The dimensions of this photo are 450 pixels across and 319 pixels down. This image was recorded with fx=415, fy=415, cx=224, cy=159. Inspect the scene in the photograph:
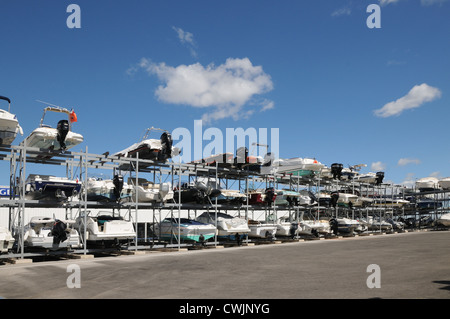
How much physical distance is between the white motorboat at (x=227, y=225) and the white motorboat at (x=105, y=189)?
482 cm

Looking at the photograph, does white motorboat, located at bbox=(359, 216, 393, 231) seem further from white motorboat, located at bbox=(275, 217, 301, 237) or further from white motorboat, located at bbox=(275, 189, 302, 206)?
white motorboat, located at bbox=(275, 217, 301, 237)

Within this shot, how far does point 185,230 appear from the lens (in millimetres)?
17797

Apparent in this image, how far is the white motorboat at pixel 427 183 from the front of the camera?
4138 centimetres

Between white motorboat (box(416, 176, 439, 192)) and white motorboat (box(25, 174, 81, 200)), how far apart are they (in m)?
36.9

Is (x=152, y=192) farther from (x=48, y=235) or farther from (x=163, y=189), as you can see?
(x=48, y=235)

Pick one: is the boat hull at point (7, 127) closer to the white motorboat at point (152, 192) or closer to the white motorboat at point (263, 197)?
the white motorboat at point (152, 192)

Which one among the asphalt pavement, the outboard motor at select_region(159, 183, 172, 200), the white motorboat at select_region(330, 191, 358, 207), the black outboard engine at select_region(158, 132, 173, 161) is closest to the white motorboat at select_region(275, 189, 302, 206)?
the white motorboat at select_region(330, 191, 358, 207)

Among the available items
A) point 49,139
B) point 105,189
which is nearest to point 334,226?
point 105,189

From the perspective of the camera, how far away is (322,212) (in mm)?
31406

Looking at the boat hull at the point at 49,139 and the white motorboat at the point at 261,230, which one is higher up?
the boat hull at the point at 49,139

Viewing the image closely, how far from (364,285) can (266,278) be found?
2.12 metres

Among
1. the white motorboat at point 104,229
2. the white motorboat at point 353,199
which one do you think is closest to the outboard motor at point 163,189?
the white motorboat at point 104,229
